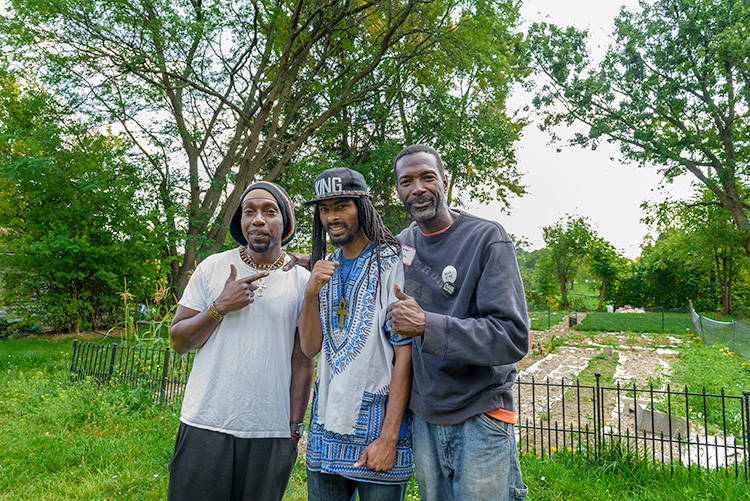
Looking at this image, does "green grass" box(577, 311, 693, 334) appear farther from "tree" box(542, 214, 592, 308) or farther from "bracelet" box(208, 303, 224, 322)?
"bracelet" box(208, 303, 224, 322)

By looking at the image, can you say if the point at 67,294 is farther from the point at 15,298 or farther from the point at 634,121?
the point at 634,121

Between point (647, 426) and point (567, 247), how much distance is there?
2865 centimetres

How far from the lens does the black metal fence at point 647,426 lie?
467cm

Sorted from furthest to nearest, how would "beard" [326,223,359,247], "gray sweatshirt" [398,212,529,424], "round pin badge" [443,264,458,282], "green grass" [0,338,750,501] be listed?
"green grass" [0,338,750,501]
"beard" [326,223,359,247]
"round pin badge" [443,264,458,282]
"gray sweatshirt" [398,212,529,424]

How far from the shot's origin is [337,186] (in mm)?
2105

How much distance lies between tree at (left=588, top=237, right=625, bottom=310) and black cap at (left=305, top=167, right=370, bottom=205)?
107 ft

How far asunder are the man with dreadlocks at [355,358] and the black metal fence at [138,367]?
5.02 metres

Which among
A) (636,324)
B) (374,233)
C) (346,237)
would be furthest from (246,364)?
(636,324)

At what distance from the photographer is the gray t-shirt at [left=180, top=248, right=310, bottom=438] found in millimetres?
2172

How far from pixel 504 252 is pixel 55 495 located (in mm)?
4592

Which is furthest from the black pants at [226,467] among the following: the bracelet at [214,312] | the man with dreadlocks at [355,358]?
the bracelet at [214,312]

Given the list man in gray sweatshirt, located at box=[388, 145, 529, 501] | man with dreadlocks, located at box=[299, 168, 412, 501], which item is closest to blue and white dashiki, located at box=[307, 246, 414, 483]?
man with dreadlocks, located at box=[299, 168, 412, 501]

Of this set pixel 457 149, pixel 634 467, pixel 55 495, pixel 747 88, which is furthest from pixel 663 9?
pixel 55 495

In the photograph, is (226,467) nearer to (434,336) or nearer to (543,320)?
(434,336)
